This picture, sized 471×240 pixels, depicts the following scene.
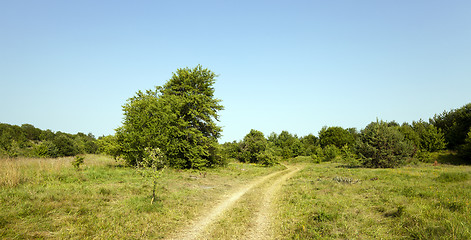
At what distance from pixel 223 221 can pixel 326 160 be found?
58.6m

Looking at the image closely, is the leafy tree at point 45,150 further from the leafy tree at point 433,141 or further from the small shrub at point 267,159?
the leafy tree at point 433,141

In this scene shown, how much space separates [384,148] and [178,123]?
30.1m

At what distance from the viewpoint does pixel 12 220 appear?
264 inches

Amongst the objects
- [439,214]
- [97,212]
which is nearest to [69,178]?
[97,212]

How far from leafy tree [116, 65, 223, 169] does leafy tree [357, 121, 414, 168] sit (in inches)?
911

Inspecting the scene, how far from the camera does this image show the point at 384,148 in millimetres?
29922

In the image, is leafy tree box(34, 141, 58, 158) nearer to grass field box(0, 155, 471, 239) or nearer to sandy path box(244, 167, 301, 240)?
grass field box(0, 155, 471, 239)

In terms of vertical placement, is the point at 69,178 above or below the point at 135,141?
below

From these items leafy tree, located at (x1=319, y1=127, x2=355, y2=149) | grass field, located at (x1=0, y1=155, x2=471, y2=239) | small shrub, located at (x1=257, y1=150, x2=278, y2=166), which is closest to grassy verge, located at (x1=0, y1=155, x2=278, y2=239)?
grass field, located at (x1=0, y1=155, x2=471, y2=239)

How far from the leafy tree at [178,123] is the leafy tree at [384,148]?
2314 cm

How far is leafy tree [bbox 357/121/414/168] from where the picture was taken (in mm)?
29312

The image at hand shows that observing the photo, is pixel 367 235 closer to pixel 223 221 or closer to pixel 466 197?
pixel 223 221

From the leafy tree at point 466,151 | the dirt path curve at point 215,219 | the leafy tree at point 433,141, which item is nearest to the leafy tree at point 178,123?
the dirt path curve at point 215,219

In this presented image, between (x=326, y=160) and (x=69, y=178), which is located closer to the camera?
(x=69, y=178)
